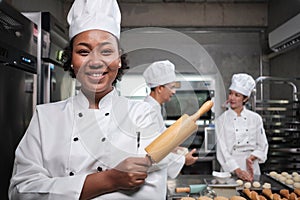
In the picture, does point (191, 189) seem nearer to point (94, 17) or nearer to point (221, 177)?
point (221, 177)

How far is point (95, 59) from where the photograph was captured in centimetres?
85

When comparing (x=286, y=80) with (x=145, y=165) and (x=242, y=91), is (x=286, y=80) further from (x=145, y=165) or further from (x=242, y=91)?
(x=145, y=165)

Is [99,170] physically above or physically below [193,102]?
below

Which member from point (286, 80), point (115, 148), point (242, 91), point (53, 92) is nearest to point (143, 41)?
point (115, 148)

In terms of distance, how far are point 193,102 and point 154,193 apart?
266mm

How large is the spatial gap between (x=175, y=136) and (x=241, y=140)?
2.29m

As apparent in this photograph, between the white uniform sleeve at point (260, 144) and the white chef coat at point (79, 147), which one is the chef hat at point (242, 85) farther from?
the white chef coat at point (79, 147)

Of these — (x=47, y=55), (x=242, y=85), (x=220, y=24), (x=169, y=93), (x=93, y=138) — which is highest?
(x=220, y=24)

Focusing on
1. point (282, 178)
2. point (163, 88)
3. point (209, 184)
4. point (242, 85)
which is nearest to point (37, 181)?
point (163, 88)

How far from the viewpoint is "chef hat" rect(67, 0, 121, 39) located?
95 cm

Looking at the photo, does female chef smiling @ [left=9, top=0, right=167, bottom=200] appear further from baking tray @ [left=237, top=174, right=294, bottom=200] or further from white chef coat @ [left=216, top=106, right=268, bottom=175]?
white chef coat @ [left=216, top=106, right=268, bottom=175]

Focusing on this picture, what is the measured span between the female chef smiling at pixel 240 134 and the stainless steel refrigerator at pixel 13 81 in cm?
158

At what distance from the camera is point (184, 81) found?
921mm

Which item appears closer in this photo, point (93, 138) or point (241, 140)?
point (93, 138)
